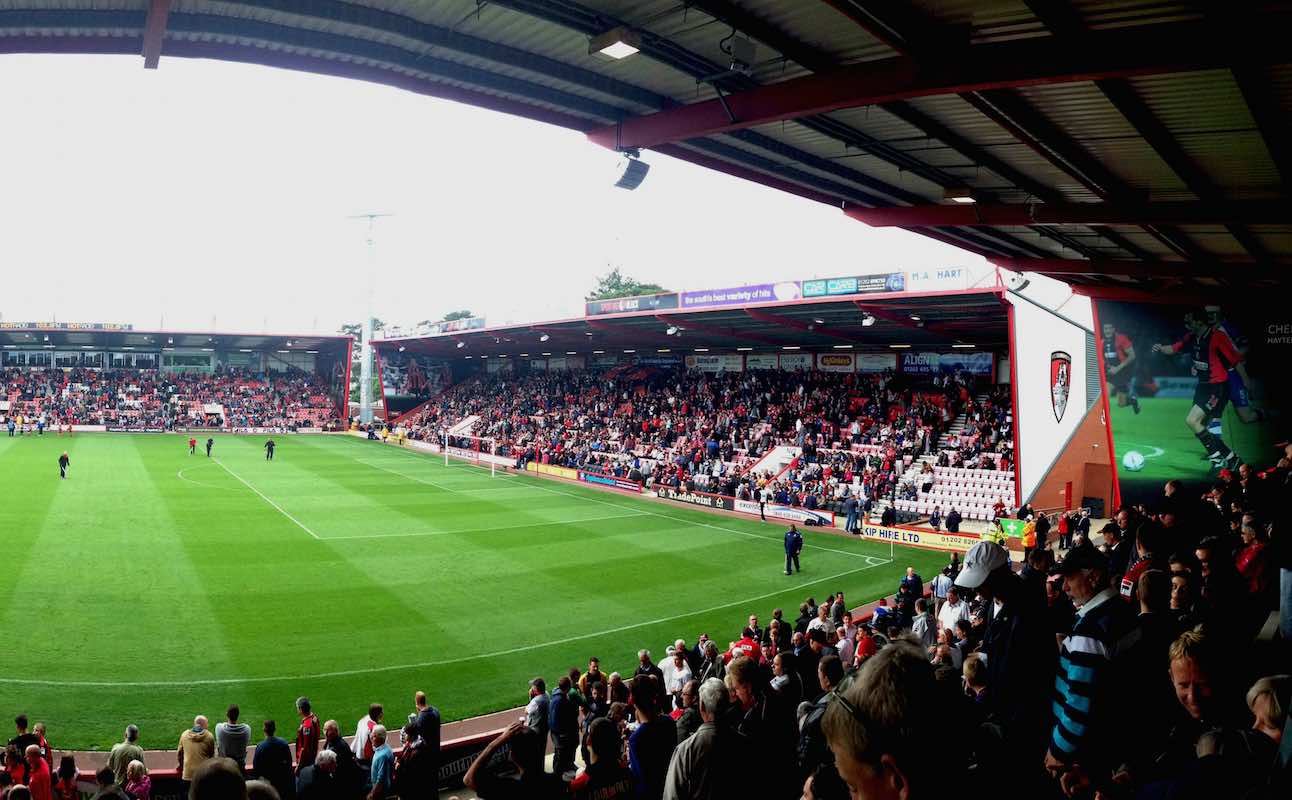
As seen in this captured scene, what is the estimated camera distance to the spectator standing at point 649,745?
3918mm

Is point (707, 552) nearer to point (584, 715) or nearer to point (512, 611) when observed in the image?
point (512, 611)

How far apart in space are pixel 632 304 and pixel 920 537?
17308mm

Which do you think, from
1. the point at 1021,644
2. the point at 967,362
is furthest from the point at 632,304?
the point at 1021,644

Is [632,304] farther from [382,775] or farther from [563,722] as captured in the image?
[382,775]

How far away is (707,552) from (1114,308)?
494 inches

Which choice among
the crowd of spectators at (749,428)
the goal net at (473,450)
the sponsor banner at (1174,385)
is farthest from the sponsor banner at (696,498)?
the sponsor banner at (1174,385)

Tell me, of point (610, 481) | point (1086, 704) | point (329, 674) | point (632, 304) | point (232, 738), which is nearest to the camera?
point (1086, 704)

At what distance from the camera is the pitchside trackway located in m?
11.7

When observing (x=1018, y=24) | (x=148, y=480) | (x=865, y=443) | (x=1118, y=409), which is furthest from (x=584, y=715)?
(x=148, y=480)

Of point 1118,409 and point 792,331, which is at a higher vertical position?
point 792,331

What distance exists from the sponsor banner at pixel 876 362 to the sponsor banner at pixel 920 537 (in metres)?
14.0

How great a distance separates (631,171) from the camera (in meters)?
8.63

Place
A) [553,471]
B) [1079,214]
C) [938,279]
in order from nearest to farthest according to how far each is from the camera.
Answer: [1079,214] < [938,279] < [553,471]

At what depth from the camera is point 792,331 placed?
34844mm
